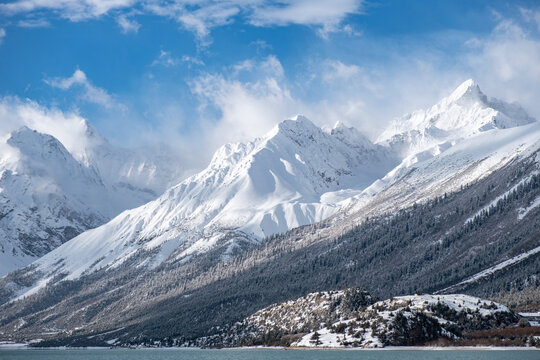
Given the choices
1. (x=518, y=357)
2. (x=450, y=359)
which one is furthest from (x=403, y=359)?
(x=518, y=357)

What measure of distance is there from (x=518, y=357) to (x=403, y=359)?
1095 inches

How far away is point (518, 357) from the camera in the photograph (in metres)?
196

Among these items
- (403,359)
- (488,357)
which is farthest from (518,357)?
(403,359)

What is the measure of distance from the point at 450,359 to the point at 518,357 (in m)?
16.3

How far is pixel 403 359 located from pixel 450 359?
11526 millimetres

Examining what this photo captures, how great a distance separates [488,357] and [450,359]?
32.5 ft

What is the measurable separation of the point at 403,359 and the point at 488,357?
21255 mm

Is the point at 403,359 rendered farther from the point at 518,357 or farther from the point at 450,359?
the point at 518,357

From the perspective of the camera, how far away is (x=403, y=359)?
656ft

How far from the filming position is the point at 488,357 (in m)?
200

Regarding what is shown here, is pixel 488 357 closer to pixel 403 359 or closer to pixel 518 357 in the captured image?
pixel 518 357
